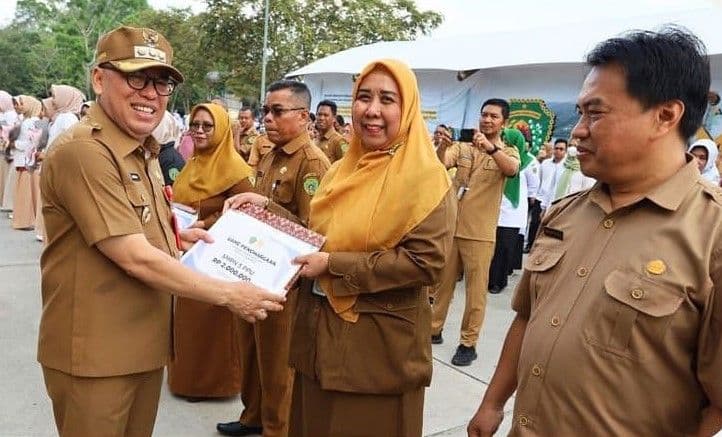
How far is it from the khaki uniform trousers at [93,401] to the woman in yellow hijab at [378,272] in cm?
61

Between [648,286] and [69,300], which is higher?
[648,286]

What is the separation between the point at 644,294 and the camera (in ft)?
4.35

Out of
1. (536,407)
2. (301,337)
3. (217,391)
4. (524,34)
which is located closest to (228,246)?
(301,337)

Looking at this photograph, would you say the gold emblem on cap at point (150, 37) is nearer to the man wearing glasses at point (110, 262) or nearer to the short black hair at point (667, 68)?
the man wearing glasses at point (110, 262)

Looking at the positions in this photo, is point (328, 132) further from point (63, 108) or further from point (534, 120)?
point (534, 120)

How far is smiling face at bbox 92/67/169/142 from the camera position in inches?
74.8

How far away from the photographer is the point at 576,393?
140cm

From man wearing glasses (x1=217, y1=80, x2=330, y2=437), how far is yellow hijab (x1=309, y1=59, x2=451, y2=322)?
76 centimetres

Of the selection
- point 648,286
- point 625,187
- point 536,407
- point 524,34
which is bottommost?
point 536,407

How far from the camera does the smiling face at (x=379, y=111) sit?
7.15 feet

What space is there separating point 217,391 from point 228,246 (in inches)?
71.3

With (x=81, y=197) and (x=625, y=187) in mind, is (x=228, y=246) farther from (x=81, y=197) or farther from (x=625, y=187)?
(x=625, y=187)

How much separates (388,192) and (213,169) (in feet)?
5.33

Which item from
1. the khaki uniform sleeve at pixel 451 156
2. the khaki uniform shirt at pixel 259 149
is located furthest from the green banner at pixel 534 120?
the khaki uniform sleeve at pixel 451 156
